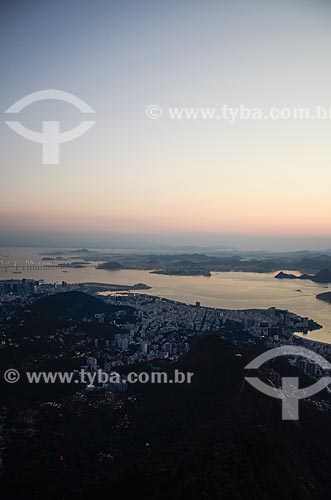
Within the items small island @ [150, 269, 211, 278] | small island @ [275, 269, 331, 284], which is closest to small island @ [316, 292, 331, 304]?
small island @ [275, 269, 331, 284]

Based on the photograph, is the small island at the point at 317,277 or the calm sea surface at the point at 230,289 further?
the small island at the point at 317,277

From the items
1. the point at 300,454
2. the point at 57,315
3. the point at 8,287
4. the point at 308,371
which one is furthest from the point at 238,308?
the point at 300,454

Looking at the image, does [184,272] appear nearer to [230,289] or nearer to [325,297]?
[230,289]

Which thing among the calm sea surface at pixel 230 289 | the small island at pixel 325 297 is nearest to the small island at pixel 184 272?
the calm sea surface at pixel 230 289

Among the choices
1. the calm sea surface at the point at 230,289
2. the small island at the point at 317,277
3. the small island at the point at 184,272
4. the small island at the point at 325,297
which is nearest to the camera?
the calm sea surface at the point at 230,289

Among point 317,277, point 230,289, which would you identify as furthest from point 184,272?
point 317,277

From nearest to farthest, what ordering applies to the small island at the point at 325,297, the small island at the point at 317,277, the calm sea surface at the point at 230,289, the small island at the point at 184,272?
the calm sea surface at the point at 230,289 → the small island at the point at 325,297 → the small island at the point at 317,277 → the small island at the point at 184,272

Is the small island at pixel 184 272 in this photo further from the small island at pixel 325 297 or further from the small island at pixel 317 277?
the small island at pixel 325 297

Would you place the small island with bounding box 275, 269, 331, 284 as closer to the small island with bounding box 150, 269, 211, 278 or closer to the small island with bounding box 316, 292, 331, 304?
the small island with bounding box 150, 269, 211, 278

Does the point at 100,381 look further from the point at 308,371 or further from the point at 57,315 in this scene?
the point at 57,315

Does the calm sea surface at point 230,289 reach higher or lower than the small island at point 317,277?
lower
